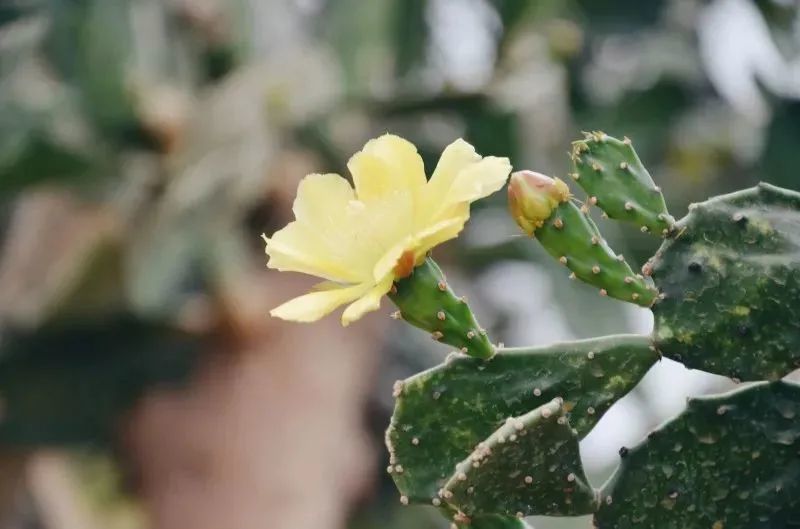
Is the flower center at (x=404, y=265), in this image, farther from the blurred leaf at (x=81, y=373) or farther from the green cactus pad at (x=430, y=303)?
the blurred leaf at (x=81, y=373)

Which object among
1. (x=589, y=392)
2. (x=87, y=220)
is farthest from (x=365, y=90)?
(x=589, y=392)

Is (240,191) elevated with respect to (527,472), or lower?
lower

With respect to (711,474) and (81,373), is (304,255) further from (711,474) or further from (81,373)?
(81,373)

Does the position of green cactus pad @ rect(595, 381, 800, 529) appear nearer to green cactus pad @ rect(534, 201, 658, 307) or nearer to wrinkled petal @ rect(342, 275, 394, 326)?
green cactus pad @ rect(534, 201, 658, 307)

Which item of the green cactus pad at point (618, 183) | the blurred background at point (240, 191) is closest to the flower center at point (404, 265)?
the green cactus pad at point (618, 183)

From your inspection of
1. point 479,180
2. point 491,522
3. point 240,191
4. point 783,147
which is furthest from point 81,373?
point 479,180
